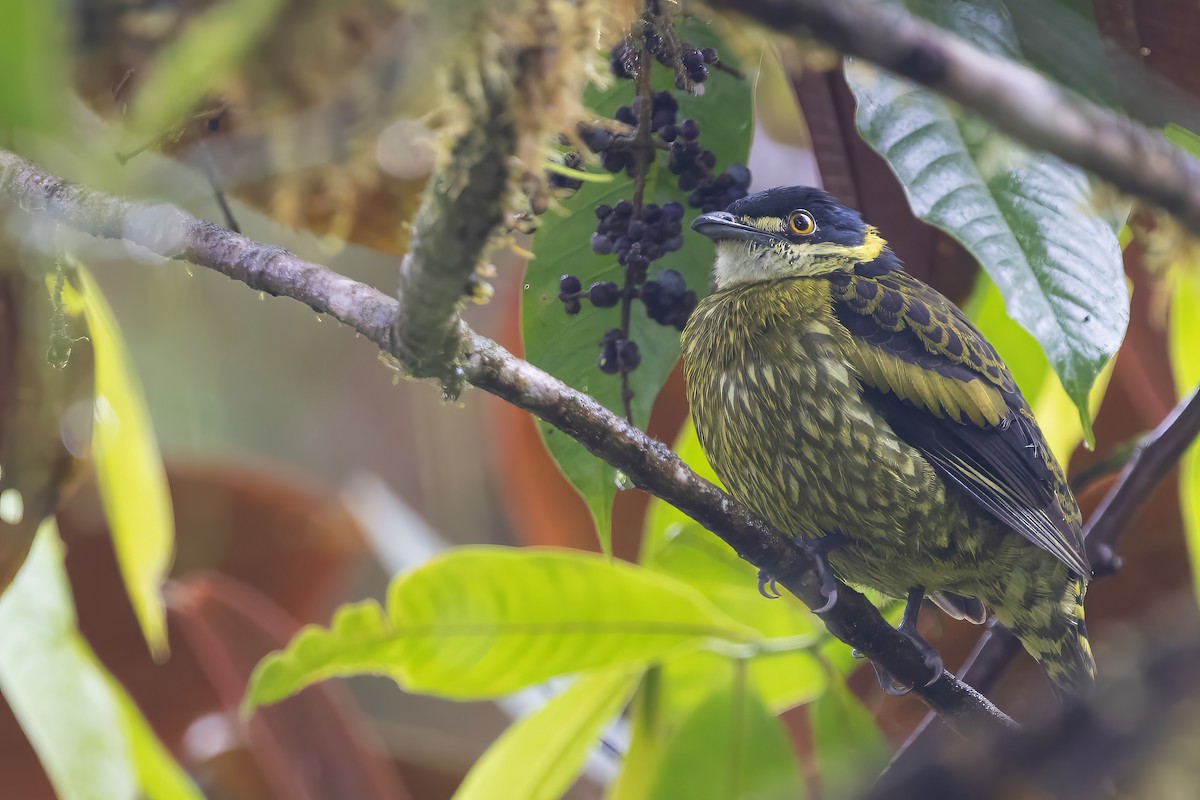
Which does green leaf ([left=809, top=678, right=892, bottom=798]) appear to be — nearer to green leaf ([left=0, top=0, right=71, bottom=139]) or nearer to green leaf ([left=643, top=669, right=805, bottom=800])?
green leaf ([left=643, top=669, right=805, bottom=800])

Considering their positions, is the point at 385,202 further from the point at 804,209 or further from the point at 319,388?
the point at 319,388

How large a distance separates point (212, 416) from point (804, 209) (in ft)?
6.19

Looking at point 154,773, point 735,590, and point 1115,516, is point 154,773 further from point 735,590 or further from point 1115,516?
point 1115,516

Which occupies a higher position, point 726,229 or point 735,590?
point 726,229

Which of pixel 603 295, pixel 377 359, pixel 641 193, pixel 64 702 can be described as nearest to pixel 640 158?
pixel 641 193

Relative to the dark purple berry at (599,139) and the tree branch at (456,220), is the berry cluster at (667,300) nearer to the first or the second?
the dark purple berry at (599,139)

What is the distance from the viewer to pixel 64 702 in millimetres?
1547

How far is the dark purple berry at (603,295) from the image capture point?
1382 mm

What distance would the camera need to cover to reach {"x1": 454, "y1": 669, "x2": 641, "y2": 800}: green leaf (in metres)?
1.55

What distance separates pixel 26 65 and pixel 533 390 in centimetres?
57

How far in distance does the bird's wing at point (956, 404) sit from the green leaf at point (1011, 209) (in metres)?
0.46

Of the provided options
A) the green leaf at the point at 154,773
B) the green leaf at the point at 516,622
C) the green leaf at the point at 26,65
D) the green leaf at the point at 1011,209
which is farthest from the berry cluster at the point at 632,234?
the green leaf at the point at 154,773

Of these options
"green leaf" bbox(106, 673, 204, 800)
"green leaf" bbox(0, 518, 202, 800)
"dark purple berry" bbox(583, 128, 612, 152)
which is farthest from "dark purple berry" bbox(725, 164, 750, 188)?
"green leaf" bbox(106, 673, 204, 800)

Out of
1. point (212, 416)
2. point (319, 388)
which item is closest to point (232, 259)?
point (212, 416)
